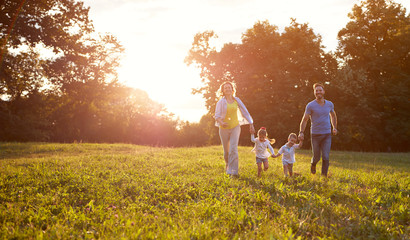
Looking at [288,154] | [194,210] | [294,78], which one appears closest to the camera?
[194,210]

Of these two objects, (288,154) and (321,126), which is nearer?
(321,126)

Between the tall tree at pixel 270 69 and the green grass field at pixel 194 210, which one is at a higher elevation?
the tall tree at pixel 270 69

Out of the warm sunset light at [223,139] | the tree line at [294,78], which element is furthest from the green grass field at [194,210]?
the tree line at [294,78]

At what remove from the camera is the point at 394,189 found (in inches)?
249

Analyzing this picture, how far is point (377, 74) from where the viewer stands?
31547mm

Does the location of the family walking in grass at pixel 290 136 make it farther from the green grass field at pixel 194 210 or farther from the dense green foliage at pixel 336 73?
the dense green foliage at pixel 336 73

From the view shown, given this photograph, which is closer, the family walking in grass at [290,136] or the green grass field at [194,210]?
the green grass field at [194,210]

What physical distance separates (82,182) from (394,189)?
720 centimetres

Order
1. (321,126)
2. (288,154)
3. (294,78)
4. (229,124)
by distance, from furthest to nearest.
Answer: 1. (294,78)
2. (288,154)
3. (229,124)
4. (321,126)

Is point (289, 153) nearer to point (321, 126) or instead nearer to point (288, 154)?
point (288, 154)

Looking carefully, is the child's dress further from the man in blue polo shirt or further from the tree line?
the tree line

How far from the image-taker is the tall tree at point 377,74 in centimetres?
2831

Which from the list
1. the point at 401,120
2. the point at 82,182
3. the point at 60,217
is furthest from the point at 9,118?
the point at 401,120

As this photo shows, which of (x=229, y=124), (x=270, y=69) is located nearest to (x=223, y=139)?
(x=229, y=124)
